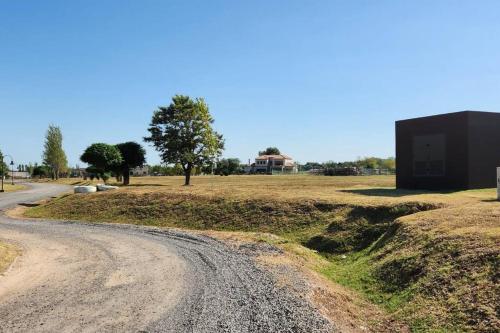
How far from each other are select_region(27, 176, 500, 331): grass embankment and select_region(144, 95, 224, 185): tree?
52.0 feet

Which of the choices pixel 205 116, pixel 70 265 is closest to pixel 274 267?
pixel 70 265

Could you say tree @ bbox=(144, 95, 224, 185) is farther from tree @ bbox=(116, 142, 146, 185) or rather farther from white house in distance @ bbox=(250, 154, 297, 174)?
white house in distance @ bbox=(250, 154, 297, 174)

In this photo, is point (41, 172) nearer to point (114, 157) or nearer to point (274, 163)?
point (274, 163)

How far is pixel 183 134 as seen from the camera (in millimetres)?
51375

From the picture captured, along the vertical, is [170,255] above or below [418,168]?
below

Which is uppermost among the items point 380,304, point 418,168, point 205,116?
point 205,116

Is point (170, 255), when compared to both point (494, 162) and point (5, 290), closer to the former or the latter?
point (5, 290)

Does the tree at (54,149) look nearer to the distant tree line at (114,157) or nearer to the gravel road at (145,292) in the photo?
the distant tree line at (114,157)

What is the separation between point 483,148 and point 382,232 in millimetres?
15578

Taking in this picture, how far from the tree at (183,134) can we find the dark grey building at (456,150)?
2445cm

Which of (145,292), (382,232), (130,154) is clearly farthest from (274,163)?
(145,292)

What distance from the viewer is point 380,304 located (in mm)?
11281

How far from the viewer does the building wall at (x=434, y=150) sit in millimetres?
30656

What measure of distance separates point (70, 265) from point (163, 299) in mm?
5442
